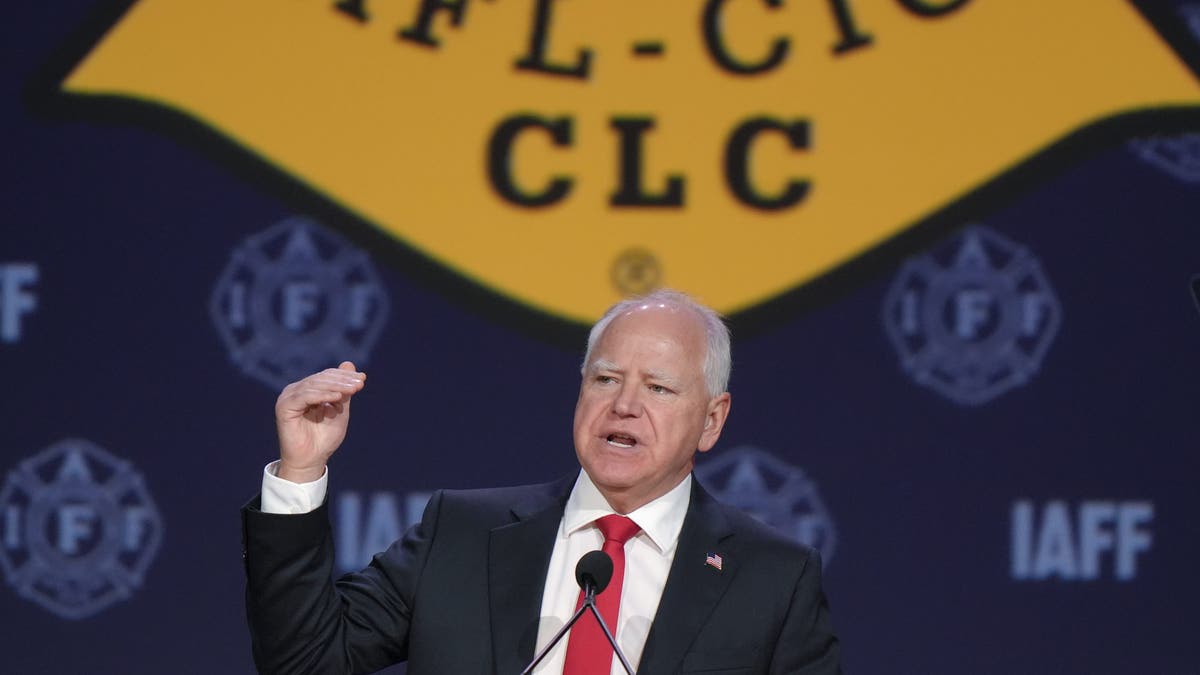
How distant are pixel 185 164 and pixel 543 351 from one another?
89 centimetres

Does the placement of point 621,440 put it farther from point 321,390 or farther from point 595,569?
point 321,390

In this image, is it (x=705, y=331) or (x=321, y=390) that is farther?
(x=705, y=331)

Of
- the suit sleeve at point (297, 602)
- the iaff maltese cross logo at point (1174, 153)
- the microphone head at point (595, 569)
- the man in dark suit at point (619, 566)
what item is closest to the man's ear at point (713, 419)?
the man in dark suit at point (619, 566)

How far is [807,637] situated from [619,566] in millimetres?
260

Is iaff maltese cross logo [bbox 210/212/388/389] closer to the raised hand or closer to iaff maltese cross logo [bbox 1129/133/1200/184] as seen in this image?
the raised hand

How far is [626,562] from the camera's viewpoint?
1.91 meters

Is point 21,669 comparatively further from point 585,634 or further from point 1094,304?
point 1094,304

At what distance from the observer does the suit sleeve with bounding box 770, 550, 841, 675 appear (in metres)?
1.84

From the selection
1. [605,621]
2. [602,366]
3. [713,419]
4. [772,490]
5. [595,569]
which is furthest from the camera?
[772,490]

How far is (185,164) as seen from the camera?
3.19 m

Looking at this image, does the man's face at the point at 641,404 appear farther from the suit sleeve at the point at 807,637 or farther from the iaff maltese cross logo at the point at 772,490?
the iaff maltese cross logo at the point at 772,490

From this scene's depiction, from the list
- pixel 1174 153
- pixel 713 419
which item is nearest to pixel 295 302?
pixel 713 419

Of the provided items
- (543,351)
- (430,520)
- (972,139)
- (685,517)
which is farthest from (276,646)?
(972,139)

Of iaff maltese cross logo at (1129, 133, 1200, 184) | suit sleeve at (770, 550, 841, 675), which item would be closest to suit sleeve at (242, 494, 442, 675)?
suit sleeve at (770, 550, 841, 675)
